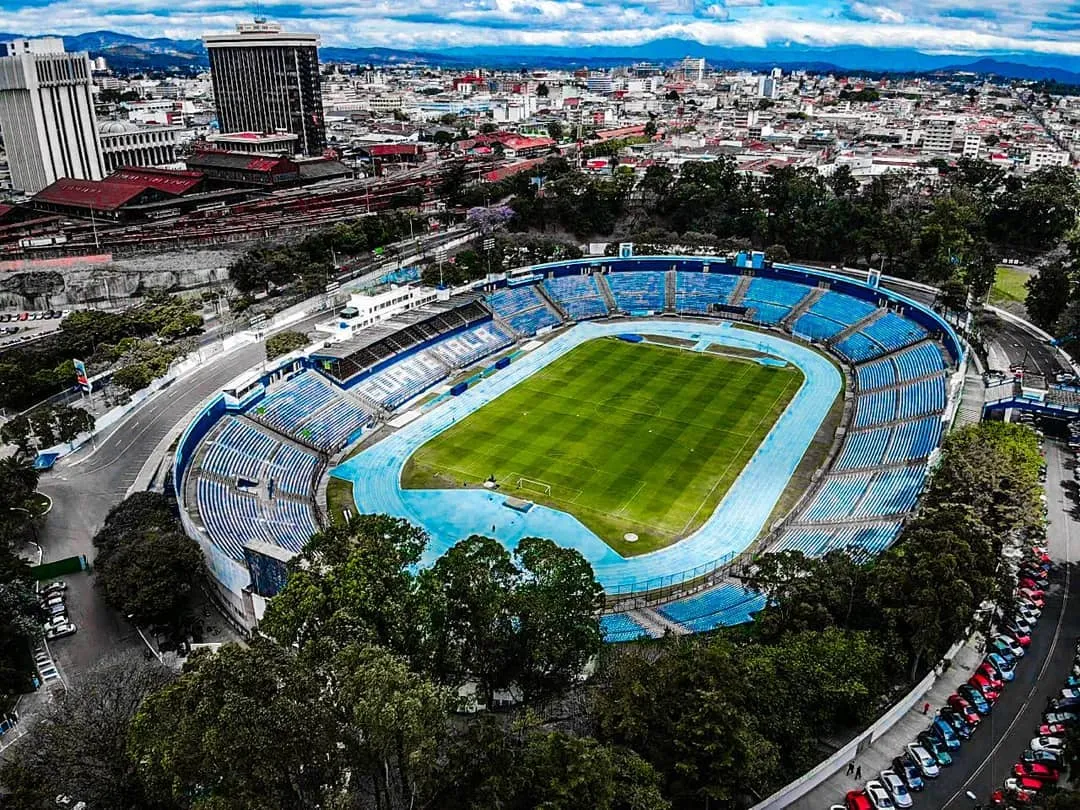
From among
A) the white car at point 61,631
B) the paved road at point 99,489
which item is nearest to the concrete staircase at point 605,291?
the paved road at point 99,489

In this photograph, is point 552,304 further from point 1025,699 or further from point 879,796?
point 879,796

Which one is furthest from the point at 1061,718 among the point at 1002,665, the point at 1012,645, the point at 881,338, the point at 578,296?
the point at 578,296

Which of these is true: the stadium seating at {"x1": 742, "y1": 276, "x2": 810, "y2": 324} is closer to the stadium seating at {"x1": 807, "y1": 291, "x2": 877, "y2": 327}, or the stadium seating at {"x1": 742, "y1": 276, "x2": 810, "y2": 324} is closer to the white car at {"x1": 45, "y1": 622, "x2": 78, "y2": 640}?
the stadium seating at {"x1": 807, "y1": 291, "x2": 877, "y2": 327}

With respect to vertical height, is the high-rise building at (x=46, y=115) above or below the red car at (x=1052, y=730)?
above

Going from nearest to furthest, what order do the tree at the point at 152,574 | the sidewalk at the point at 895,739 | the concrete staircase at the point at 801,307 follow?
the sidewalk at the point at 895,739, the tree at the point at 152,574, the concrete staircase at the point at 801,307

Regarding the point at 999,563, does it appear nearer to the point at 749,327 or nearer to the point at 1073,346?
the point at 1073,346

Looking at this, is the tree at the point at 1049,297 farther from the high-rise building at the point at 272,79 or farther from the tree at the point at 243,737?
the high-rise building at the point at 272,79
